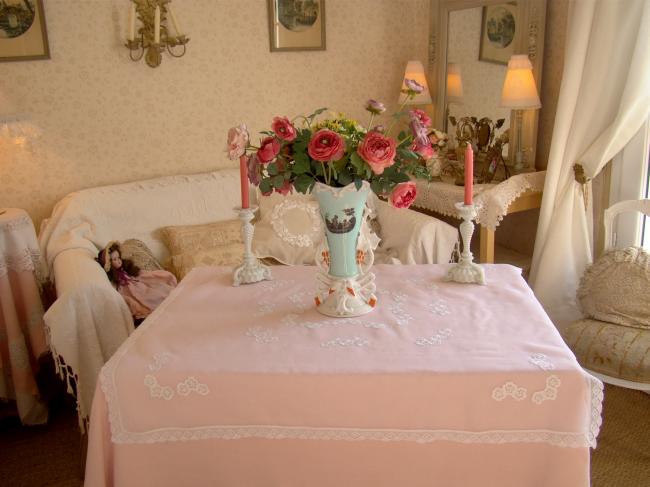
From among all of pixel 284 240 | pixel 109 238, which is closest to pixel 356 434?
pixel 284 240

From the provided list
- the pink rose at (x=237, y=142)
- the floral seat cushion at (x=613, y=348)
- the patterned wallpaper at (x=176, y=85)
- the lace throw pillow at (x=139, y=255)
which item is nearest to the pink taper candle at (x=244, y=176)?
the pink rose at (x=237, y=142)

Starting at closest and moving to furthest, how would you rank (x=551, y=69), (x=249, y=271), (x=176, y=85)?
(x=249, y=271) < (x=551, y=69) < (x=176, y=85)

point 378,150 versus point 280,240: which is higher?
point 378,150

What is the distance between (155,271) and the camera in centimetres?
270

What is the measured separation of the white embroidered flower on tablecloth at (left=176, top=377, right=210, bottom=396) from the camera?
130 cm

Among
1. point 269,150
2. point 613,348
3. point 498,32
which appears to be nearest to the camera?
point 269,150

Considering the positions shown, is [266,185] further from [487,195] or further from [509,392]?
[487,195]

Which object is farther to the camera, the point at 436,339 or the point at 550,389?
the point at 436,339

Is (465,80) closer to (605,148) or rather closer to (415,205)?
(415,205)

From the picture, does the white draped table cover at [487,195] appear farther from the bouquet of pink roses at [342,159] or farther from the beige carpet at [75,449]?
the bouquet of pink roses at [342,159]

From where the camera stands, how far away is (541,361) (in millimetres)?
1285

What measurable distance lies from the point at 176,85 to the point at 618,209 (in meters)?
2.32

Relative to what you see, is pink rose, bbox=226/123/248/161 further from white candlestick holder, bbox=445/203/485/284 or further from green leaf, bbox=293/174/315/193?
white candlestick holder, bbox=445/203/485/284

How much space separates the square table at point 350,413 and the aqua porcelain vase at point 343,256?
0.56 ft
